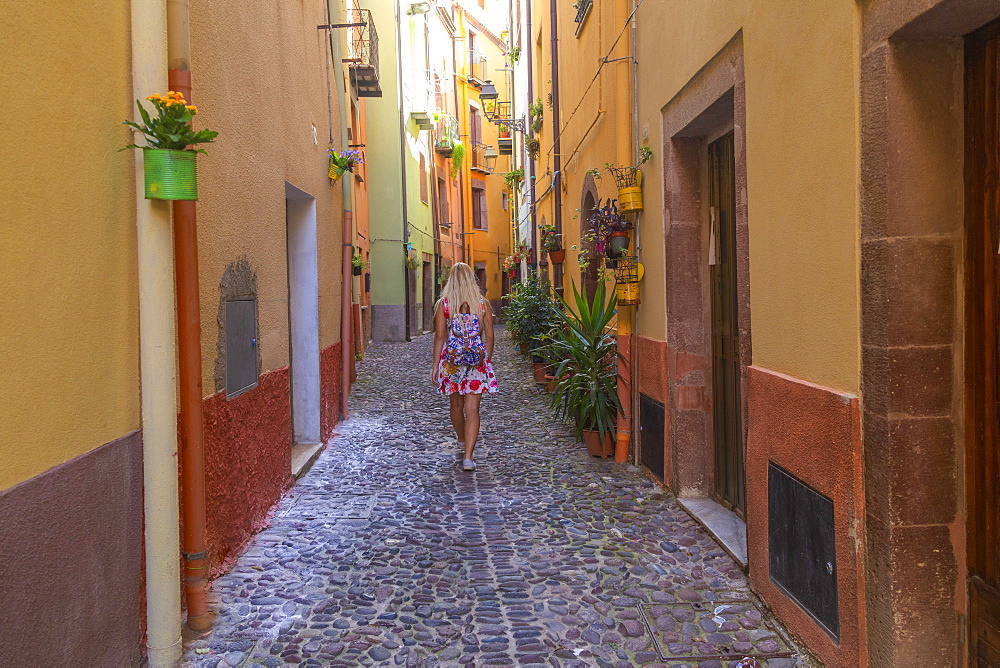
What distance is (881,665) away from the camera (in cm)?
252

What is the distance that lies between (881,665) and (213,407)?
3.01 metres

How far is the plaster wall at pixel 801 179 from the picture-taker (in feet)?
8.79

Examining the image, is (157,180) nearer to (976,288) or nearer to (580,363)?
(976,288)

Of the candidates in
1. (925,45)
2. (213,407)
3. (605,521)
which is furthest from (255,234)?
(925,45)

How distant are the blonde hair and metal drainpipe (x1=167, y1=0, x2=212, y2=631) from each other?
334cm

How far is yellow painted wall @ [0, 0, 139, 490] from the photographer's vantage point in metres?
2.07

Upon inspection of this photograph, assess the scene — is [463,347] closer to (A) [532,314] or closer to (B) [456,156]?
(A) [532,314]

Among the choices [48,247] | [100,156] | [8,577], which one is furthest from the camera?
[100,156]

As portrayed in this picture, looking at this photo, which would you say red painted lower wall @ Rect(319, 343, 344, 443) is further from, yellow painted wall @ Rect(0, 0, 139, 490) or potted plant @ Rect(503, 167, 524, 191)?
potted plant @ Rect(503, 167, 524, 191)

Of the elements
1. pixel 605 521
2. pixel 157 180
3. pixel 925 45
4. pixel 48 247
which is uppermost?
pixel 925 45

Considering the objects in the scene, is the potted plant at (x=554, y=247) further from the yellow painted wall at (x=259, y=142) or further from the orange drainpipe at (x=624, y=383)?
the orange drainpipe at (x=624, y=383)

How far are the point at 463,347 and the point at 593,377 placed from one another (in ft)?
3.67

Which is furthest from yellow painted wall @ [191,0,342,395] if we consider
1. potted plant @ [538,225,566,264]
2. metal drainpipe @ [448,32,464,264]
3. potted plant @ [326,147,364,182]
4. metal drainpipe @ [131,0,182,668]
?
metal drainpipe @ [448,32,464,264]

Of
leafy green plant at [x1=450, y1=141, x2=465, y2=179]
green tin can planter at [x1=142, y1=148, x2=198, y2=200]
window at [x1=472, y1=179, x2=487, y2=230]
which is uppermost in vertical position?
leafy green plant at [x1=450, y1=141, x2=465, y2=179]
